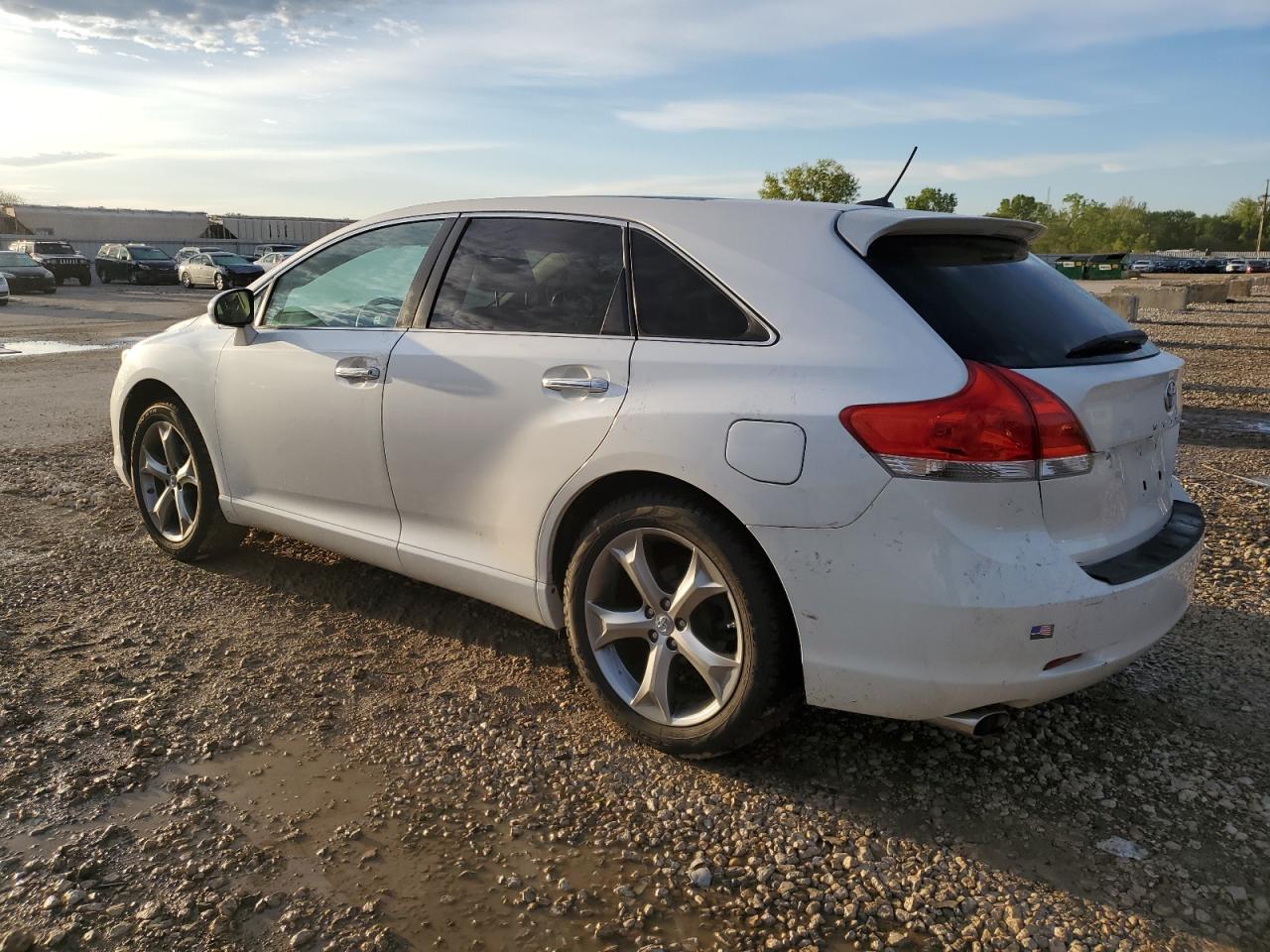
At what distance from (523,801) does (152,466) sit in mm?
2964

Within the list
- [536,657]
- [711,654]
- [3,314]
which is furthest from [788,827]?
[3,314]

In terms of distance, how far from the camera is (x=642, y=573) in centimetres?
298

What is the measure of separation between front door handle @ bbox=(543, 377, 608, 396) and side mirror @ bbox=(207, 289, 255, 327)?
5.93ft

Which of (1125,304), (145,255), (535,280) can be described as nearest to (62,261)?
(145,255)

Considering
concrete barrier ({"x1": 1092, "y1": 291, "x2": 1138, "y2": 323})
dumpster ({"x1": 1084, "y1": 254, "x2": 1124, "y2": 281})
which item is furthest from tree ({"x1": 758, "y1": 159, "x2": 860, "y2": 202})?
concrete barrier ({"x1": 1092, "y1": 291, "x2": 1138, "y2": 323})

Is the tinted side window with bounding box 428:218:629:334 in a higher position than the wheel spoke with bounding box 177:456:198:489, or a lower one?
higher

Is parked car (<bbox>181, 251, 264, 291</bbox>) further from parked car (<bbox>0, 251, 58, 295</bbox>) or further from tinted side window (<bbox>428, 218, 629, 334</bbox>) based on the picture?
tinted side window (<bbox>428, 218, 629, 334</bbox>)

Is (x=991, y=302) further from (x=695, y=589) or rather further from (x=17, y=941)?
(x=17, y=941)

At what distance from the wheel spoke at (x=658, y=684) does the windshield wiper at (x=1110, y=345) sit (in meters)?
1.45

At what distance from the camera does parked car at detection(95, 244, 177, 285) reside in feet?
131

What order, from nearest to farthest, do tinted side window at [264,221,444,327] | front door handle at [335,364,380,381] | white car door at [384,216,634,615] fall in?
white car door at [384,216,634,615]
front door handle at [335,364,380,381]
tinted side window at [264,221,444,327]

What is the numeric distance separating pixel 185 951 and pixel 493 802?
2.85 ft

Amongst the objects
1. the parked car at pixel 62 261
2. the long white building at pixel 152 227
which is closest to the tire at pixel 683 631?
the parked car at pixel 62 261

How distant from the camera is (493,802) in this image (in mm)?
2830
